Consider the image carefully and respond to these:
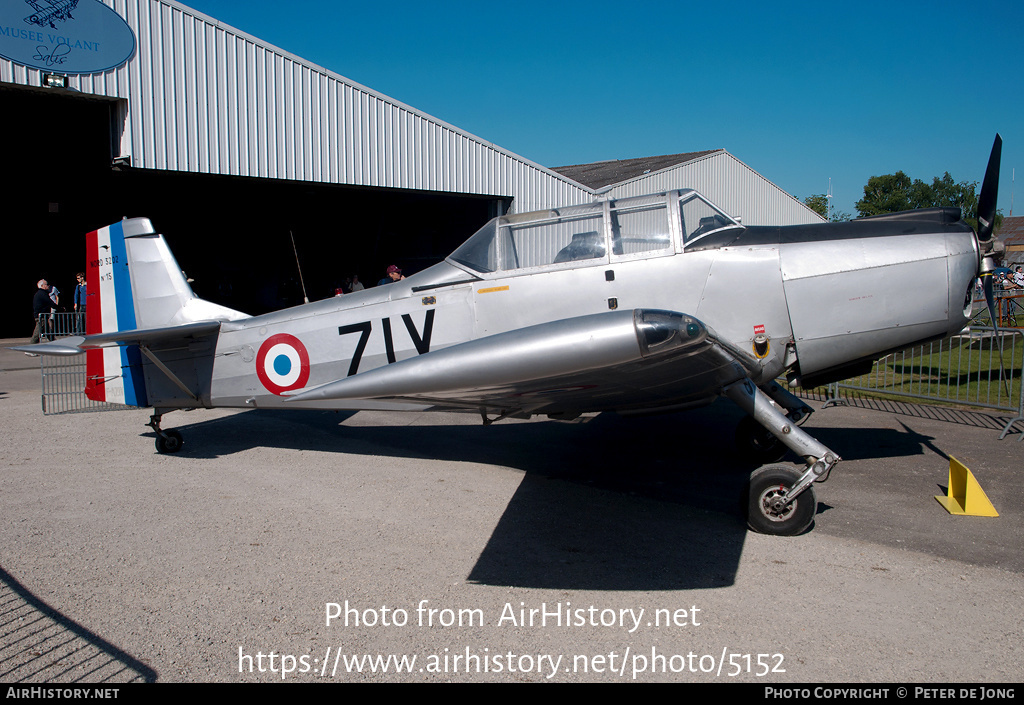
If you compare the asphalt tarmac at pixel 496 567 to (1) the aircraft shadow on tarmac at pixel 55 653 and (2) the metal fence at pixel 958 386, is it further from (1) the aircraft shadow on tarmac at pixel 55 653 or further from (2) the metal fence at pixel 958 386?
(2) the metal fence at pixel 958 386

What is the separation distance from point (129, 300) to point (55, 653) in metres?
5.19

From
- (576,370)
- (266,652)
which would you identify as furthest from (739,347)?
(266,652)

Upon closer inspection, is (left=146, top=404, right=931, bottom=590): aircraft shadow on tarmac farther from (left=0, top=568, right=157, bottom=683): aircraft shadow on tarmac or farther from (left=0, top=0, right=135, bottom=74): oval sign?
(left=0, top=0, right=135, bottom=74): oval sign

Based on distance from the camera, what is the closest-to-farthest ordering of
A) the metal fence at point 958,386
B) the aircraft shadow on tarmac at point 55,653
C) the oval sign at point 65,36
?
the aircraft shadow on tarmac at point 55,653 < the metal fence at point 958,386 < the oval sign at point 65,36

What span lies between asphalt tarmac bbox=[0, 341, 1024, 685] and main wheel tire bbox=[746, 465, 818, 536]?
0.39ft

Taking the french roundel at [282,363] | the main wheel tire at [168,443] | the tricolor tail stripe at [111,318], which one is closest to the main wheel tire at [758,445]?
the french roundel at [282,363]

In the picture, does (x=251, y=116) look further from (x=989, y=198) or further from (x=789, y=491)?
(x=789, y=491)

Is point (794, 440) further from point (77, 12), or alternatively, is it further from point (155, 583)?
point (77, 12)

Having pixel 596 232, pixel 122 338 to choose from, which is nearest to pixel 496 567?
pixel 596 232

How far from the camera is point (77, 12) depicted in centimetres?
1208

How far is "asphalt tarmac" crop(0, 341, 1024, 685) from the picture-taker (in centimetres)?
318

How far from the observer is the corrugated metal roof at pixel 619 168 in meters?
27.2

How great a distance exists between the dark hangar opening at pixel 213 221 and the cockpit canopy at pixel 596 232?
11878 mm

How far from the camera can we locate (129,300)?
293 inches
